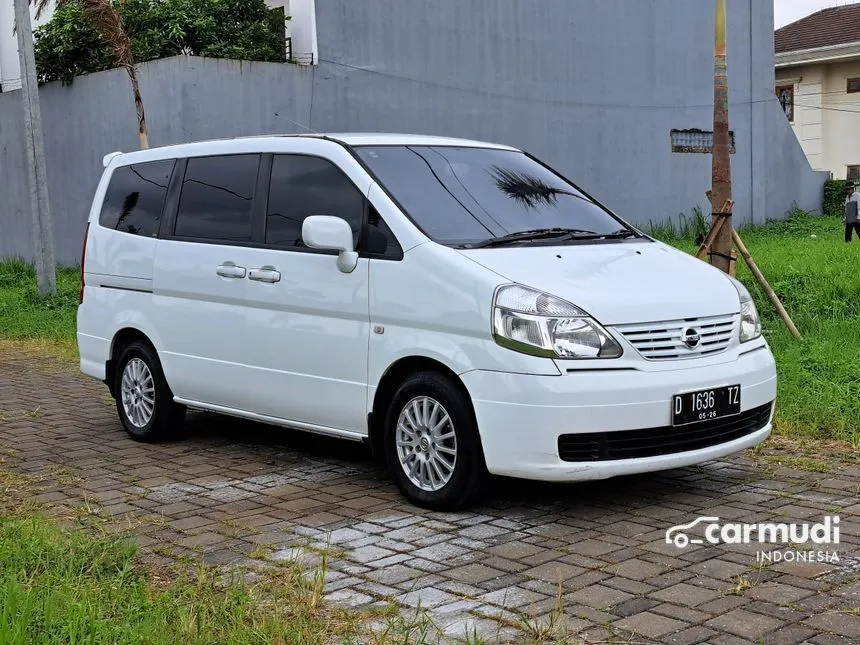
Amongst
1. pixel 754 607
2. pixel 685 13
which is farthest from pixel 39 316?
pixel 685 13

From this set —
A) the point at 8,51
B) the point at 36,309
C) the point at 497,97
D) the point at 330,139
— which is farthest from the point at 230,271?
the point at 8,51

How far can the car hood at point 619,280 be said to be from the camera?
5324 mm

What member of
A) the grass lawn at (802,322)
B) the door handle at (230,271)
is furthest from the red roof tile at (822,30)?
the door handle at (230,271)

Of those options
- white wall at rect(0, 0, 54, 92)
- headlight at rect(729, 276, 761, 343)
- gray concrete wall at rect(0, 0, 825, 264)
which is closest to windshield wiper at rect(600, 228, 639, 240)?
headlight at rect(729, 276, 761, 343)

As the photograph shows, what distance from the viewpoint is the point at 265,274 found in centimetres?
645

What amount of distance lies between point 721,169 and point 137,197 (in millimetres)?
5489

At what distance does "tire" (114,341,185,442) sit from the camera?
742 cm

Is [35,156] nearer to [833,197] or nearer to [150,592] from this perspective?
[150,592]

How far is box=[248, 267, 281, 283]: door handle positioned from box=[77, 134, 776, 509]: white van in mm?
13

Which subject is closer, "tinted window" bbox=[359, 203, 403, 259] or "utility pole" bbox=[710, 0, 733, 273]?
"tinted window" bbox=[359, 203, 403, 259]

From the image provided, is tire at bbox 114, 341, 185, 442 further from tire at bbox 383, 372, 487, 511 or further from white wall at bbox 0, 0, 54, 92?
white wall at bbox 0, 0, 54, 92

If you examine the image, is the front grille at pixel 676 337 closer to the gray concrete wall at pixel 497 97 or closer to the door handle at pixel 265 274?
the door handle at pixel 265 274

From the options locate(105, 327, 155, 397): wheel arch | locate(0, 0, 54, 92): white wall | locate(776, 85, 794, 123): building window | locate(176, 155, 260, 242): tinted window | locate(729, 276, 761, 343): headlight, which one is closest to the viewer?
locate(729, 276, 761, 343): headlight

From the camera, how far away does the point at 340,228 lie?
231 inches
